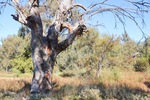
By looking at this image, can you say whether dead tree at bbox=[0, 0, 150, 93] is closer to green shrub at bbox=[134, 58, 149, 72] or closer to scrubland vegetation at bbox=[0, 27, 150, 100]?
scrubland vegetation at bbox=[0, 27, 150, 100]

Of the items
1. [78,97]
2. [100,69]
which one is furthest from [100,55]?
[78,97]

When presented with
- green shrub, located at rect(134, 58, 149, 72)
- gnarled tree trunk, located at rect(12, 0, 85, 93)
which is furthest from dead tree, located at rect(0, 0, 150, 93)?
green shrub, located at rect(134, 58, 149, 72)

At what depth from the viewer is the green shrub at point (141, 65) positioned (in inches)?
1513

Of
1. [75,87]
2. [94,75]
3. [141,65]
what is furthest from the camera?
[141,65]

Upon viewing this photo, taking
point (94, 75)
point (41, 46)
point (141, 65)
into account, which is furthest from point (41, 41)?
point (141, 65)

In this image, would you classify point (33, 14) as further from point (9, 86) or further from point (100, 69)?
point (100, 69)

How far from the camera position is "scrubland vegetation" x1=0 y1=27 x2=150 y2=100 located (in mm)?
9594

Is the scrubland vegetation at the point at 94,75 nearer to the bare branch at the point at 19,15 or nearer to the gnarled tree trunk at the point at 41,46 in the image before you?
the gnarled tree trunk at the point at 41,46

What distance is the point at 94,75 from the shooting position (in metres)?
25.3

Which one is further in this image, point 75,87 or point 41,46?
point 75,87

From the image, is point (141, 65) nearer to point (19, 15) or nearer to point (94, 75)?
point (94, 75)

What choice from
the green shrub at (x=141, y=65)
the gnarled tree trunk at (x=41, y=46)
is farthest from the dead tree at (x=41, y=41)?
the green shrub at (x=141, y=65)

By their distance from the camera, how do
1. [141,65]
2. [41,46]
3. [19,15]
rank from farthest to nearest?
1. [141,65]
2. [41,46]
3. [19,15]

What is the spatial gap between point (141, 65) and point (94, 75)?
16.1 metres
